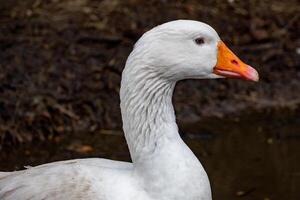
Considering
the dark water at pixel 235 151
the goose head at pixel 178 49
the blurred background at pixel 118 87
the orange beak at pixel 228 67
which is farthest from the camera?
the blurred background at pixel 118 87

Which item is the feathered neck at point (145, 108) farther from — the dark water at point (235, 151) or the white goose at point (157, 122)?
the dark water at point (235, 151)

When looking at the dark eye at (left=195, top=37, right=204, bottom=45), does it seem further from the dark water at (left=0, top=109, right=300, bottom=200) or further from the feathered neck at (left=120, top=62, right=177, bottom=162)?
the dark water at (left=0, top=109, right=300, bottom=200)

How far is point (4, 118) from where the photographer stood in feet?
24.7

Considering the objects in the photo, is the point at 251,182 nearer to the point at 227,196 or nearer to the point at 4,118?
the point at 227,196

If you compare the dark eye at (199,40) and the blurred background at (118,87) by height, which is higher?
the dark eye at (199,40)

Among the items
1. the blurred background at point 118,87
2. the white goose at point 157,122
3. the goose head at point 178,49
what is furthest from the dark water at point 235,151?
the goose head at point 178,49

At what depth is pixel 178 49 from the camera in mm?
4777

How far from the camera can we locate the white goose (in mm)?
4773

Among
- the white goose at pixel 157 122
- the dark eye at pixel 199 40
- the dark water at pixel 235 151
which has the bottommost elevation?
the dark water at pixel 235 151

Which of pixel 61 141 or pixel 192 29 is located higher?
pixel 192 29

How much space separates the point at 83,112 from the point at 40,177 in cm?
275

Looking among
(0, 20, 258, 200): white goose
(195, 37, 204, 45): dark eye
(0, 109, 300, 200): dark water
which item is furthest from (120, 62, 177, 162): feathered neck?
(0, 109, 300, 200): dark water

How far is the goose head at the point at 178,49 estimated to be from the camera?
4762mm

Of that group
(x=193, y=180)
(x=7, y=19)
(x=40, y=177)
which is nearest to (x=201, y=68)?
(x=193, y=180)
